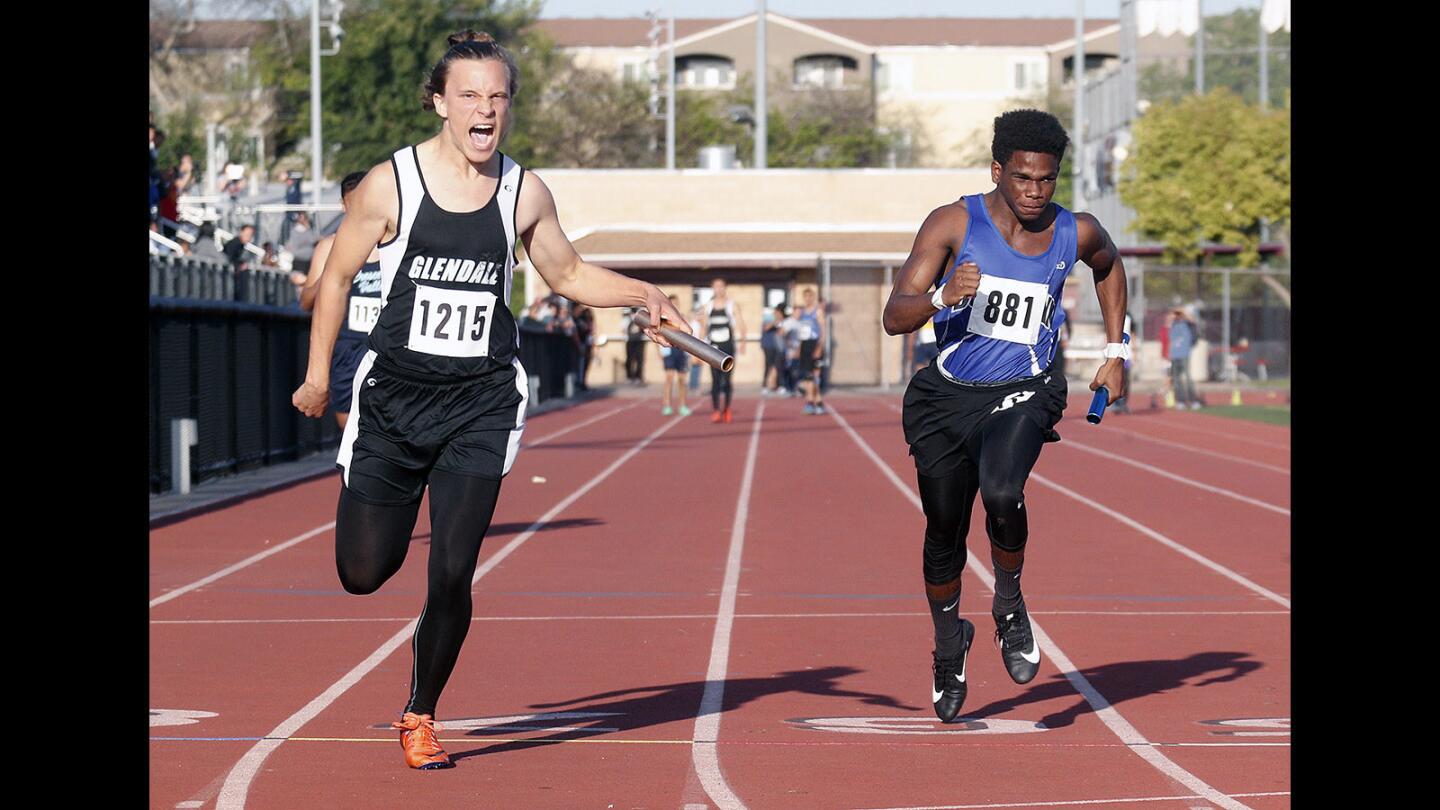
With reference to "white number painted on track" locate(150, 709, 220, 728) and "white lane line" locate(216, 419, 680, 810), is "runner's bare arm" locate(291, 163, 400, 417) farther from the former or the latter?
"white number painted on track" locate(150, 709, 220, 728)

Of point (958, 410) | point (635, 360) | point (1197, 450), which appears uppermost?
point (958, 410)

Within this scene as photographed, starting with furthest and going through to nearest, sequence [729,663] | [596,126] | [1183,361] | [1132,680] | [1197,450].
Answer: [596,126], [1183,361], [1197,450], [729,663], [1132,680]

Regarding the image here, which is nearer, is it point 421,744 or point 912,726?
point 421,744

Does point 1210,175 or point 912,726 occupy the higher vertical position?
point 1210,175

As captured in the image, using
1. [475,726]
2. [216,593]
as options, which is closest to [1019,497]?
A: [475,726]

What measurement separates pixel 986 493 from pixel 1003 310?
0.66 m

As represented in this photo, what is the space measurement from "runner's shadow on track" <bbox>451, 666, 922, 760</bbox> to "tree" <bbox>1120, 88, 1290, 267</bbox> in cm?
4100

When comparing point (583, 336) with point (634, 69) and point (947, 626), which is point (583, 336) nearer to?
A: point (947, 626)

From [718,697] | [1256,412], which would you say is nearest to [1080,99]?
[1256,412]

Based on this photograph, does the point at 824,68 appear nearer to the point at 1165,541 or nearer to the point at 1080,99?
the point at 1080,99

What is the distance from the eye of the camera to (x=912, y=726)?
780 cm

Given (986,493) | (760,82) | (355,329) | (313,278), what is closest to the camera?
(986,493)
